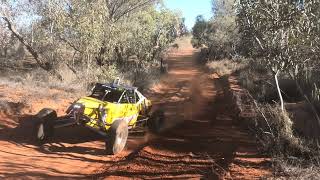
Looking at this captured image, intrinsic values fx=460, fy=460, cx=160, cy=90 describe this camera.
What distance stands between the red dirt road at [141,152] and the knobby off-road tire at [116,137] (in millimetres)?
230

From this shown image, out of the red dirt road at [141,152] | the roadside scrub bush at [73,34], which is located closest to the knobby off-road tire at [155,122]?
the red dirt road at [141,152]

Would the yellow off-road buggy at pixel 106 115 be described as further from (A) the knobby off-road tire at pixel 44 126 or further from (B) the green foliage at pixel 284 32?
(B) the green foliage at pixel 284 32

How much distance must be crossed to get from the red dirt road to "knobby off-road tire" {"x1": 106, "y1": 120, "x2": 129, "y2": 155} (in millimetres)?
230

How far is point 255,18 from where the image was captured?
12.0m

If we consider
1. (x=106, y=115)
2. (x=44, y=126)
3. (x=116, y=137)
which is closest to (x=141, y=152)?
(x=116, y=137)

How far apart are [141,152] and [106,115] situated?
4.79ft

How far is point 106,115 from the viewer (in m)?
13.1

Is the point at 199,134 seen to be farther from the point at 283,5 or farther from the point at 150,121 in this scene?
the point at 283,5

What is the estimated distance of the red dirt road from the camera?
10.5 m

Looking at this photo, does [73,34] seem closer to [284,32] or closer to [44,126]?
[44,126]

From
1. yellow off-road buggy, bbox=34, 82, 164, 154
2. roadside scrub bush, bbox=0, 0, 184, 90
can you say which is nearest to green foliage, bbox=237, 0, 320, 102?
yellow off-road buggy, bbox=34, 82, 164, 154

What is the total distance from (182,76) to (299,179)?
2761cm

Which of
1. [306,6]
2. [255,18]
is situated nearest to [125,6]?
[255,18]

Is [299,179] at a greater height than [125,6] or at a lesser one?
lesser
